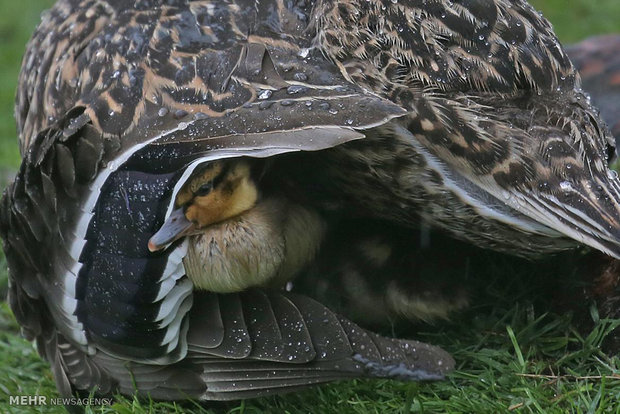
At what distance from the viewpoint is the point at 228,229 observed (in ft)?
10.4

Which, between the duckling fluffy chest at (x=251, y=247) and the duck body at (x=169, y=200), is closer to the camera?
the duck body at (x=169, y=200)

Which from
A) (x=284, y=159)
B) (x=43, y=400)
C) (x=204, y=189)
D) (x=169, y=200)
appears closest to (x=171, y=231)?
(x=169, y=200)

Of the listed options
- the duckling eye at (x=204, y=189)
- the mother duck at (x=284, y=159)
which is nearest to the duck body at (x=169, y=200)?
the mother duck at (x=284, y=159)

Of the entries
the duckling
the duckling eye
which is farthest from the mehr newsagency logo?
the duckling eye

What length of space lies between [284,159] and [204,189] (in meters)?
0.33

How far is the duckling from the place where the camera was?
10.0 feet

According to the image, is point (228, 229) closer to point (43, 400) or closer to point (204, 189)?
point (204, 189)

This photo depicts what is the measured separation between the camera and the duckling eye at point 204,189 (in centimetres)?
309

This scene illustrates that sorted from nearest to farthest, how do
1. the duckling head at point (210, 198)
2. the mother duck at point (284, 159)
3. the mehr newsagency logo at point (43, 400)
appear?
the mother duck at point (284, 159), the duckling head at point (210, 198), the mehr newsagency logo at point (43, 400)

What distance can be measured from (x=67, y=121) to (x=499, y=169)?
54.2 inches

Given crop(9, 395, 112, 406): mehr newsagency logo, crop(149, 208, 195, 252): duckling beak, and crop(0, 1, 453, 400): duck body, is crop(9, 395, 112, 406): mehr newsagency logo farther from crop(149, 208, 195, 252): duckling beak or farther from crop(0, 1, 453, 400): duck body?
crop(149, 208, 195, 252): duckling beak

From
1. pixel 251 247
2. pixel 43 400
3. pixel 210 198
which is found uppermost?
pixel 210 198

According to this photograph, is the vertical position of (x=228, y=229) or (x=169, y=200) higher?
(x=169, y=200)

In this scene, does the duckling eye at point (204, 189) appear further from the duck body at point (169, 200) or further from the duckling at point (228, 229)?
the duck body at point (169, 200)
